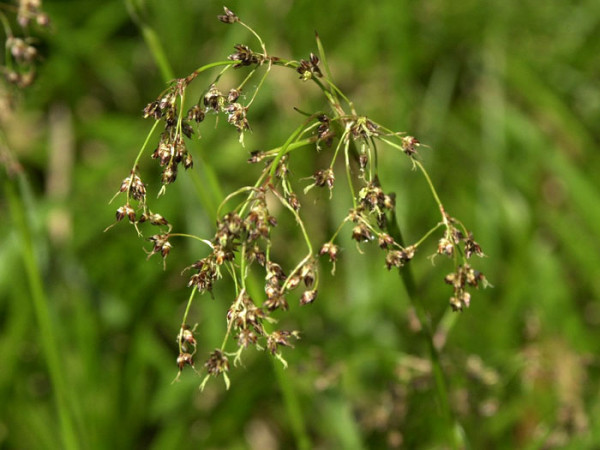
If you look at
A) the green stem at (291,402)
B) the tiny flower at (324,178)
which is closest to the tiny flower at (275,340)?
the tiny flower at (324,178)

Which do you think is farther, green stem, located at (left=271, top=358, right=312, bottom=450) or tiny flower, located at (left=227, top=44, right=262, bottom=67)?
green stem, located at (left=271, top=358, right=312, bottom=450)

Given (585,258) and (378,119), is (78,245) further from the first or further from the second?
(585,258)

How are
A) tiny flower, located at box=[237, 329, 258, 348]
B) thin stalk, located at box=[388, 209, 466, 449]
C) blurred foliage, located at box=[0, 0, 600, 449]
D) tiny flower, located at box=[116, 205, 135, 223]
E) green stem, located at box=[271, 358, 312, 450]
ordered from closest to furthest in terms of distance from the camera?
tiny flower, located at box=[237, 329, 258, 348], tiny flower, located at box=[116, 205, 135, 223], thin stalk, located at box=[388, 209, 466, 449], green stem, located at box=[271, 358, 312, 450], blurred foliage, located at box=[0, 0, 600, 449]

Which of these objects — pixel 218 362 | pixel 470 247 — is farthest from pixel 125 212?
pixel 470 247

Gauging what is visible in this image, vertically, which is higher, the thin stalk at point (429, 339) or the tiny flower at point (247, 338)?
the tiny flower at point (247, 338)

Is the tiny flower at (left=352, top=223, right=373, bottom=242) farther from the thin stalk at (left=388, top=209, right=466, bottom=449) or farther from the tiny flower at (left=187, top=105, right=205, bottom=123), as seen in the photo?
the tiny flower at (left=187, top=105, right=205, bottom=123)

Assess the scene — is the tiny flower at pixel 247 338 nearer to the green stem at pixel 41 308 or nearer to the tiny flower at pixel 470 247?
the tiny flower at pixel 470 247

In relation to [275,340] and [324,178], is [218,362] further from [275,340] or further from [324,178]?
[324,178]

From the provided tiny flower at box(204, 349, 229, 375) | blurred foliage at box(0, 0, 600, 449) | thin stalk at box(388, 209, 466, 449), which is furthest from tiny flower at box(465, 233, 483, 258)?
blurred foliage at box(0, 0, 600, 449)

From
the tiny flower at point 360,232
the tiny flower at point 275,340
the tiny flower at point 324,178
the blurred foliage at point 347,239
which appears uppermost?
the tiny flower at point 324,178
